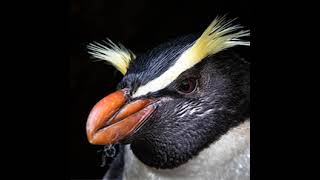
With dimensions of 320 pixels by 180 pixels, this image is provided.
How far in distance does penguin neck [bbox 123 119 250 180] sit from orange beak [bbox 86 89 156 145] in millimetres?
223

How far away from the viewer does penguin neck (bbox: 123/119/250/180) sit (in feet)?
4.69

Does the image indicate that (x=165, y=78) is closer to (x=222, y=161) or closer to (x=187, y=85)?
(x=187, y=85)

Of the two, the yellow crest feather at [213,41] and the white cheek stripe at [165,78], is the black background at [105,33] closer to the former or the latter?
the yellow crest feather at [213,41]

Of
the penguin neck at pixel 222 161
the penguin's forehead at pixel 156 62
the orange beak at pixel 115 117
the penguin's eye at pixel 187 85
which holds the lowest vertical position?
the penguin neck at pixel 222 161

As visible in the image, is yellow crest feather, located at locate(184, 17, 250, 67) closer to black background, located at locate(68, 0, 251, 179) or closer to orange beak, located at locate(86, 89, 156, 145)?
orange beak, located at locate(86, 89, 156, 145)

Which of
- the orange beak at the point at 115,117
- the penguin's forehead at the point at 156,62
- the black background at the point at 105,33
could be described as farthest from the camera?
the black background at the point at 105,33

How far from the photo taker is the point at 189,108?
54.9 inches

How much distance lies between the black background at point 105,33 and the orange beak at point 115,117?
618 mm

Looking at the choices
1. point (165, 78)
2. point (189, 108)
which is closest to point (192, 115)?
point (189, 108)

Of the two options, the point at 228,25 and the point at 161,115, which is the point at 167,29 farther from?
the point at 161,115

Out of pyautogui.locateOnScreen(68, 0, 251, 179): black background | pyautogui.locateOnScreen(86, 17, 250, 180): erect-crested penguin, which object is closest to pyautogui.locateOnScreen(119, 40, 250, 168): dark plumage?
pyautogui.locateOnScreen(86, 17, 250, 180): erect-crested penguin

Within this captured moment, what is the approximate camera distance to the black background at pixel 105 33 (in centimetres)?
197

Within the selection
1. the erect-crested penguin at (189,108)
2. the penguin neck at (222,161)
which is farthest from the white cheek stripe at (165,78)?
the penguin neck at (222,161)
